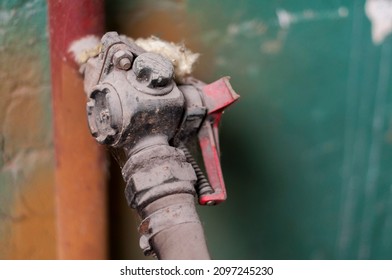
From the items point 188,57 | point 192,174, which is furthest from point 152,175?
point 188,57

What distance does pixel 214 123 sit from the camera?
0.53 m

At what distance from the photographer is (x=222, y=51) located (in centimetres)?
62

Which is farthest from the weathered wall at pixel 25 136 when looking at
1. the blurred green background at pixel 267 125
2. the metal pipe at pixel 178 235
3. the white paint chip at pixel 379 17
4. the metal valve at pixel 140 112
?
the white paint chip at pixel 379 17

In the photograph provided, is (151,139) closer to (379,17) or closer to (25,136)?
(25,136)

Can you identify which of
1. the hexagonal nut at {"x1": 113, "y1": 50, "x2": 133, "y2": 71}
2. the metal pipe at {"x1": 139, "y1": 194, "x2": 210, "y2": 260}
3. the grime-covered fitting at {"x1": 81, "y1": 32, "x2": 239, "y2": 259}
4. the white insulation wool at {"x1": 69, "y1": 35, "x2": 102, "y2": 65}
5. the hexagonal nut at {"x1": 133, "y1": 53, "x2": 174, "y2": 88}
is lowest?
the metal pipe at {"x1": 139, "y1": 194, "x2": 210, "y2": 260}

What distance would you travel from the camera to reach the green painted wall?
0.61 metres

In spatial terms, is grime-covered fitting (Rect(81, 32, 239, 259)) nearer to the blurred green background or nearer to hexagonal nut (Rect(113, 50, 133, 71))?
hexagonal nut (Rect(113, 50, 133, 71))

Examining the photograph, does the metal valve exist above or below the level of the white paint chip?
below

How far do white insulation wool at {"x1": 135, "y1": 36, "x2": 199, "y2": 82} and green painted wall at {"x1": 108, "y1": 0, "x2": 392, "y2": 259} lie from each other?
0.03 metres

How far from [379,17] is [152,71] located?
12.8 inches

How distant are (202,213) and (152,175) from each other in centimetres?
25

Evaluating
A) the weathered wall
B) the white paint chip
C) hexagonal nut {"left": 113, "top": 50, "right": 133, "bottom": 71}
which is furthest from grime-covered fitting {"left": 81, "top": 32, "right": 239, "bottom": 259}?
the white paint chip

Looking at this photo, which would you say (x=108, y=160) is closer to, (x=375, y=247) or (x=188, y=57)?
(x=188, y=57)

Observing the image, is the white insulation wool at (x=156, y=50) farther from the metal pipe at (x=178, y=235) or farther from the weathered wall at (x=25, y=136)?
the metal pipe at (x=178, y=235)
